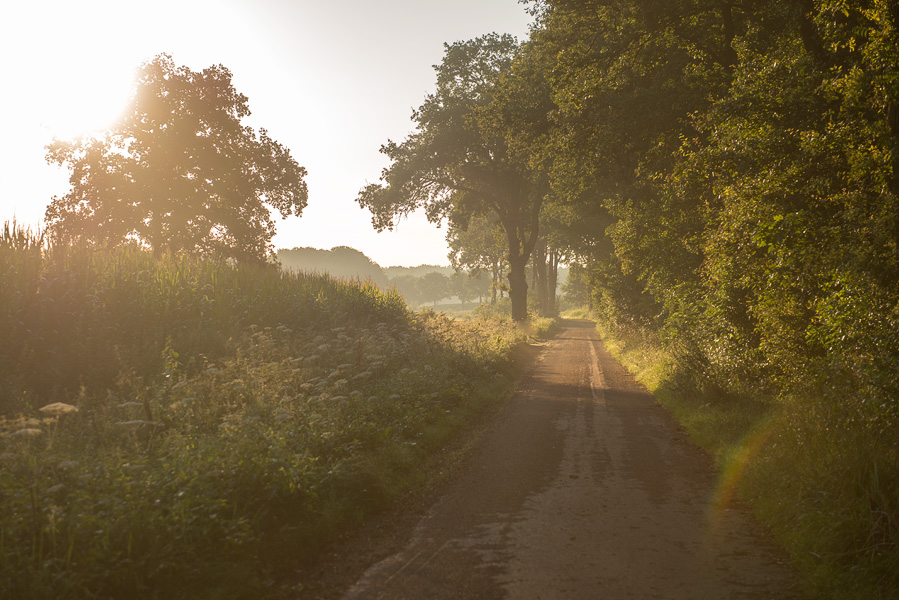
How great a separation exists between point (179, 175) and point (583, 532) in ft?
98.9

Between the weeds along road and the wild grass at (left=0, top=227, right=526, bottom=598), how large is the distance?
112 cm

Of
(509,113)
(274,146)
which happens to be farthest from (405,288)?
(509,113)

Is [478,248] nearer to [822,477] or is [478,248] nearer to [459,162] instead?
[459,162]

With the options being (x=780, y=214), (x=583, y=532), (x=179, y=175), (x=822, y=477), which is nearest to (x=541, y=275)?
(x=179, y=175)

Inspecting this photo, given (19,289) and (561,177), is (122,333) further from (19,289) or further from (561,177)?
(561,177)

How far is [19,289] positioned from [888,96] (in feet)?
51.2

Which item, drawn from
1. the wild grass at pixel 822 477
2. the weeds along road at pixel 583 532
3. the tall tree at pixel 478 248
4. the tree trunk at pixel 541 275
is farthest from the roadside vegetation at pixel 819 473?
the tree trunk at pixel 541 275

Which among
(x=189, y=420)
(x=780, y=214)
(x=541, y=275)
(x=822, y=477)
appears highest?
(x=541, y=275)

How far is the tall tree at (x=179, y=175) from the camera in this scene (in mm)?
28078

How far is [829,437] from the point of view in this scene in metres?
7.06

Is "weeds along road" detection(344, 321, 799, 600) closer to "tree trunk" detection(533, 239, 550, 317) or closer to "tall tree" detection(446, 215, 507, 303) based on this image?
"tall tree" detection(446, 215, 507, 303)

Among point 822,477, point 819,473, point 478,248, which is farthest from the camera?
point 478,248

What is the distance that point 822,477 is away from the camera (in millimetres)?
6375

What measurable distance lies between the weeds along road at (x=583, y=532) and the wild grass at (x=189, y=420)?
3.68 feet
